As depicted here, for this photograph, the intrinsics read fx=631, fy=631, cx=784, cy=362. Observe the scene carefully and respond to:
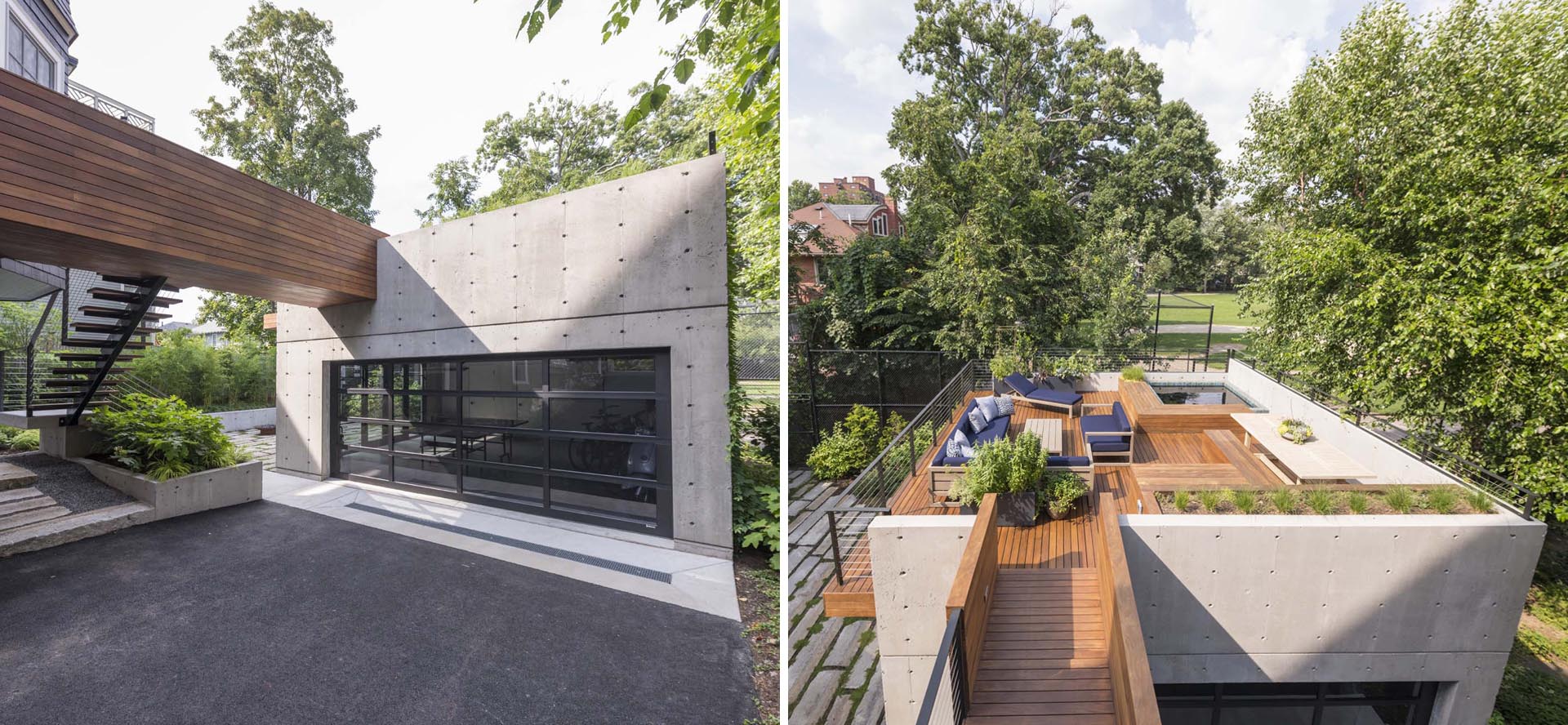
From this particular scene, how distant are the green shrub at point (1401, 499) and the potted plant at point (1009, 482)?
2695 millimetres

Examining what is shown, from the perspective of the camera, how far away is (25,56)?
1154 centimetres

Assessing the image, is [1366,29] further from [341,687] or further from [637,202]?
[341,687]

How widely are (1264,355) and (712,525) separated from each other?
512 inches

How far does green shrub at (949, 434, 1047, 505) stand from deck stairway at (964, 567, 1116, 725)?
3.51 ft

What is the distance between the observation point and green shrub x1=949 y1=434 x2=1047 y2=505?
20.4 feet

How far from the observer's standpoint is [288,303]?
9391 millimetres

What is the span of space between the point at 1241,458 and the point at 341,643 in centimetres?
995

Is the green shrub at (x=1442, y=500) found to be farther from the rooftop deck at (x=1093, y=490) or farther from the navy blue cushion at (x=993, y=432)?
the navy blue cushion at (x=993, y=432)

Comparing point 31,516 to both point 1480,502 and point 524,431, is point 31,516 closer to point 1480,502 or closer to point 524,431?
point 524,431

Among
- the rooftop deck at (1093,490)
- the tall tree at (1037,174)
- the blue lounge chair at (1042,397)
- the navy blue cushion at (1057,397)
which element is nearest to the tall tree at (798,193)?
the tall tree at (1037,174)

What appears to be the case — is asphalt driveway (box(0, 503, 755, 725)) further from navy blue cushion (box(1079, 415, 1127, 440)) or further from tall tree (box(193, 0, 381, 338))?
tall tree (box(193, 0, 381, 338))

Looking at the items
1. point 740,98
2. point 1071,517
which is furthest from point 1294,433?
point 740,98

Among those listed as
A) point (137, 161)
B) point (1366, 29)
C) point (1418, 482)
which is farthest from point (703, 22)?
point (1366, 29)

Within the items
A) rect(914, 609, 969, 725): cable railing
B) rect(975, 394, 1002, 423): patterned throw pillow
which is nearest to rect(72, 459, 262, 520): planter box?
rect(914, 609, 969, 725): cable railing
